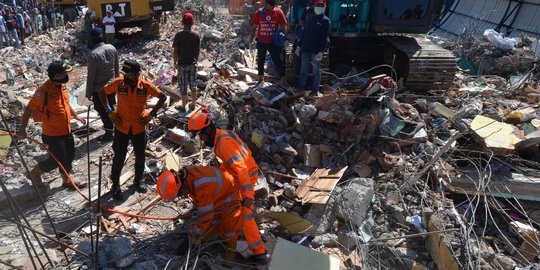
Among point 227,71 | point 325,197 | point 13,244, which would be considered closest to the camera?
point 13,244

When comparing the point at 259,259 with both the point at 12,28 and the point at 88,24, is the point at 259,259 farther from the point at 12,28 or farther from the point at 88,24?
the point at 12,28

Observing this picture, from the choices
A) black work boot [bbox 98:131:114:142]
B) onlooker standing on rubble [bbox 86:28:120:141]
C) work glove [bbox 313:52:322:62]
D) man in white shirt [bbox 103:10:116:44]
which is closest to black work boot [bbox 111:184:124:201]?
onlooker standing on rubble [bbox 86:28:120:141]

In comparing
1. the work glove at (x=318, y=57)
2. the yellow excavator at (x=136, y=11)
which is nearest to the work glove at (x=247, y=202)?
the work glove at (x=318, y=57)

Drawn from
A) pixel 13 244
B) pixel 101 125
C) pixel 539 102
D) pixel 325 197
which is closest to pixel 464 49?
pixel 539 102

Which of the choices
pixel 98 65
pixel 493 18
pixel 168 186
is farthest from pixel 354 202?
pixel 493 18

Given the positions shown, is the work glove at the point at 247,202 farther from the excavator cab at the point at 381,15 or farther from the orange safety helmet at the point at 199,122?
the excavator cab at the point at 381,15

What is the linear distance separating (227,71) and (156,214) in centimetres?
410

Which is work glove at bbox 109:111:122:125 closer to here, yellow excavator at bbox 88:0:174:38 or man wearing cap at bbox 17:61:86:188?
man wearing cap at bbox 17:61:86:188

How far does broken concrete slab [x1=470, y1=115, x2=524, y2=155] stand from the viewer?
4957mm

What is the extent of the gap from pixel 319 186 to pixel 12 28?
12014mm

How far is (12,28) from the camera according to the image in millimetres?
12219

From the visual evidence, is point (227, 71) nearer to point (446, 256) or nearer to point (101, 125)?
point (101, 125)

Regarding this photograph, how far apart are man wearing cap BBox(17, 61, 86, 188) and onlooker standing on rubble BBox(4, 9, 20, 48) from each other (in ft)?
32.2

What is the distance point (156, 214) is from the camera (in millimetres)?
4586
